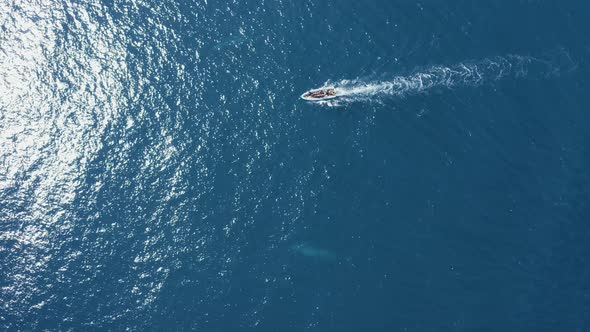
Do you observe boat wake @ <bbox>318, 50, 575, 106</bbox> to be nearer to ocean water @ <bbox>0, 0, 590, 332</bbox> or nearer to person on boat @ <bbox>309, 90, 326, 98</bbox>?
ocean water @ <bbox>0, 0, 590, 332</bbox>

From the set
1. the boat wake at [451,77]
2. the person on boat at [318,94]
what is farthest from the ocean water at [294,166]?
the person on boat at [318,94]

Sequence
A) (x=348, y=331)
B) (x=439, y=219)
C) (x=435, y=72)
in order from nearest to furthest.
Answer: (x=348, y=331)
(x=439, y=219)
(x=435, y=72)

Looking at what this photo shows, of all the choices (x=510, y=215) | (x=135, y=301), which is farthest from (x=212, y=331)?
(x=510, y=215)

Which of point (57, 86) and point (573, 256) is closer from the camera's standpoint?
point (573, 256)

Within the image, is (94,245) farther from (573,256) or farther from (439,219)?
(573,256)

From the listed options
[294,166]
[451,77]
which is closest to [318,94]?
[294,166]

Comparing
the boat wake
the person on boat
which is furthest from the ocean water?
the person on boat
